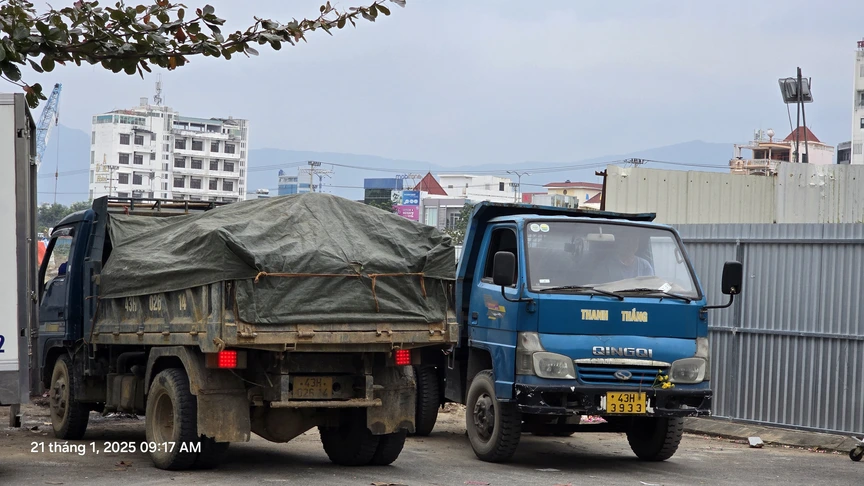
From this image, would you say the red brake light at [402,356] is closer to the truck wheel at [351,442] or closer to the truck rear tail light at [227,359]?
the truck wheel at [351,442]

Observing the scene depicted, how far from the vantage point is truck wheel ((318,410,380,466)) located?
31.3ft

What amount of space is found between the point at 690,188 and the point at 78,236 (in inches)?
393

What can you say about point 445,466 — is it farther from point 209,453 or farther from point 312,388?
point 209,453

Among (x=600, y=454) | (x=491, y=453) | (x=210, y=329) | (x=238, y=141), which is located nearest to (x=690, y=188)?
(x=600, y=454)

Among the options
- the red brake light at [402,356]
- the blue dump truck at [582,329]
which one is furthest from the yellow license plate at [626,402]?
the red brake light at [402,356]

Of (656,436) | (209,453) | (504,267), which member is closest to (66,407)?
(209,453)

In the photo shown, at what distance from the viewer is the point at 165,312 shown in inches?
362

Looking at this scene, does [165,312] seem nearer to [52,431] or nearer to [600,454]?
[52,431]

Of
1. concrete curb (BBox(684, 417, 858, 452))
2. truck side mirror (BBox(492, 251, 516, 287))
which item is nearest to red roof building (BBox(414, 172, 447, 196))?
concrete curb (BBox(684, 417, 858, 452))

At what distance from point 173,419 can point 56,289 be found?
3.73m

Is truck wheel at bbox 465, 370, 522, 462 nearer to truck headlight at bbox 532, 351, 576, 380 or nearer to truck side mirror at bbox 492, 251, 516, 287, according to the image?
truck headlight at bbox 532, 351, 576, 380

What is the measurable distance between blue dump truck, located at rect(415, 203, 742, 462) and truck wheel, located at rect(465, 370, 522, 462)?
12 millimetres

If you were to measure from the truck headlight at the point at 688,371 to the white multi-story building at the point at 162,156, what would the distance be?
485ft

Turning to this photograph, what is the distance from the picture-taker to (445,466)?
9.98m
